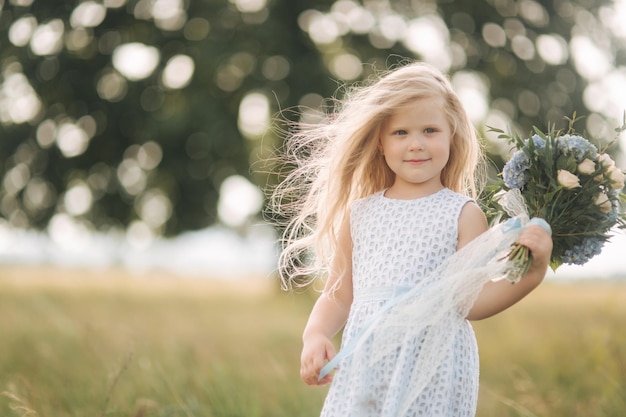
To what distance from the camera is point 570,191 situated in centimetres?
240

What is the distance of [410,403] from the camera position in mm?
2336

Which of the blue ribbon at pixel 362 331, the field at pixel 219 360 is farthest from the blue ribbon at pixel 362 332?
the field at pixel 219 360

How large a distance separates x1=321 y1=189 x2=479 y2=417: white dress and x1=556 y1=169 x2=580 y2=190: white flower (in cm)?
33

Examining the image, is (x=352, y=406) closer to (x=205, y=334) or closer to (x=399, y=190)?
(x=399, y=190)

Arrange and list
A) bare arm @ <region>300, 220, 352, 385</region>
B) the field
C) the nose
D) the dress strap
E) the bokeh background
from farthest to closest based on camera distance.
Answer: the bokeh background, the field, bare arm @ <region>300, 220, 352, 385</region>, the nose, the dress strap

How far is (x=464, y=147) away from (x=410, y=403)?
0.88 metres

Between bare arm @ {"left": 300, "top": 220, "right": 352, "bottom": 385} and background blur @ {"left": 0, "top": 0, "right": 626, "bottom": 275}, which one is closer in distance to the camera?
bare arm @ {"left": 300, "top": 220, "right": 352, "bottom": 385}

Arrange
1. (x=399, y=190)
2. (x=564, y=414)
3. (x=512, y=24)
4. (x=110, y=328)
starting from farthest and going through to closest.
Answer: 1. (x=512, y=24)
2. (x=110, y=328)
3. (x=564, y=414)
4. (x=399, y=190)

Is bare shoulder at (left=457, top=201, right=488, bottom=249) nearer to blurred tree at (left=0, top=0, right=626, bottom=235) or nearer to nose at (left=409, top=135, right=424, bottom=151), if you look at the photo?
nose at (left=409, top=135, right=424, bottom=151)

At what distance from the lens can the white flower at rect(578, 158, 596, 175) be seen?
237cm

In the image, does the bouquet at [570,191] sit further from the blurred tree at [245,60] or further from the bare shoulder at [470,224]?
the blurred tree at [245,60]

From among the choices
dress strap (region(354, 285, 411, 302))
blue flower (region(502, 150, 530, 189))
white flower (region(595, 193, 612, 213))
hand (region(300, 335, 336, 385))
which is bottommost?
hand (region(300, 335, 336, 385))

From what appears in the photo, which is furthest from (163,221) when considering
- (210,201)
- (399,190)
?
(399,190)

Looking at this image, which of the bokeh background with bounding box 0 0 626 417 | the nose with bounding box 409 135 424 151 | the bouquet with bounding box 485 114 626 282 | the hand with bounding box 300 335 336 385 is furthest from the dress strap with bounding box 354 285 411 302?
the bokeh background with bounding box 0 0 626 417
